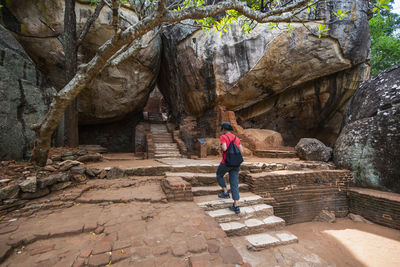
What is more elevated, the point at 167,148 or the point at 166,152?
the point at 167,148

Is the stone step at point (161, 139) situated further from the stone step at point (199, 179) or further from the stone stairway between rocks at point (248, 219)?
the stone stairway between rocks at point (248, 219)

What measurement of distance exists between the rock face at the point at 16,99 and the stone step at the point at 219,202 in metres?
4.81

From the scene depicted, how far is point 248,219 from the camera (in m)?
3.12

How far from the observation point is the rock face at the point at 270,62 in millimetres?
8086

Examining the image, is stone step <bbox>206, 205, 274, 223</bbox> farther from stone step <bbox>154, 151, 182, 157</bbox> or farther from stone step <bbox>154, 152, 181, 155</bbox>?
stone step <bbox>154, 152, 181, 155</bbox>

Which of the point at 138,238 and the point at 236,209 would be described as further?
the point at 236,209

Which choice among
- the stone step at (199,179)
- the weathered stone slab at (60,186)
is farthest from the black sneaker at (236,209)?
the weathered stone slab at (60,186)

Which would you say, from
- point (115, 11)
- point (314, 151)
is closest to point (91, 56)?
point (115, 11)

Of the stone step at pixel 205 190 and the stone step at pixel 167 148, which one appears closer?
the stone step at pixel 205 190

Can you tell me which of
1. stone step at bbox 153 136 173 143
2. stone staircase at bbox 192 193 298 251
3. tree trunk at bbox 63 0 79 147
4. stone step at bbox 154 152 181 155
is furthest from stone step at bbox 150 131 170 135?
stone staircase at bbox 192 193 298 251

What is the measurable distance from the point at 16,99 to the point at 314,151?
30.3 ft

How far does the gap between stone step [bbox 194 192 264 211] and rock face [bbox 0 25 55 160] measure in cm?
481

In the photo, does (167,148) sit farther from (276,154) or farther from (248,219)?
(248,219)

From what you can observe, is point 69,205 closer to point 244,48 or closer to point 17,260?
point 17,260
